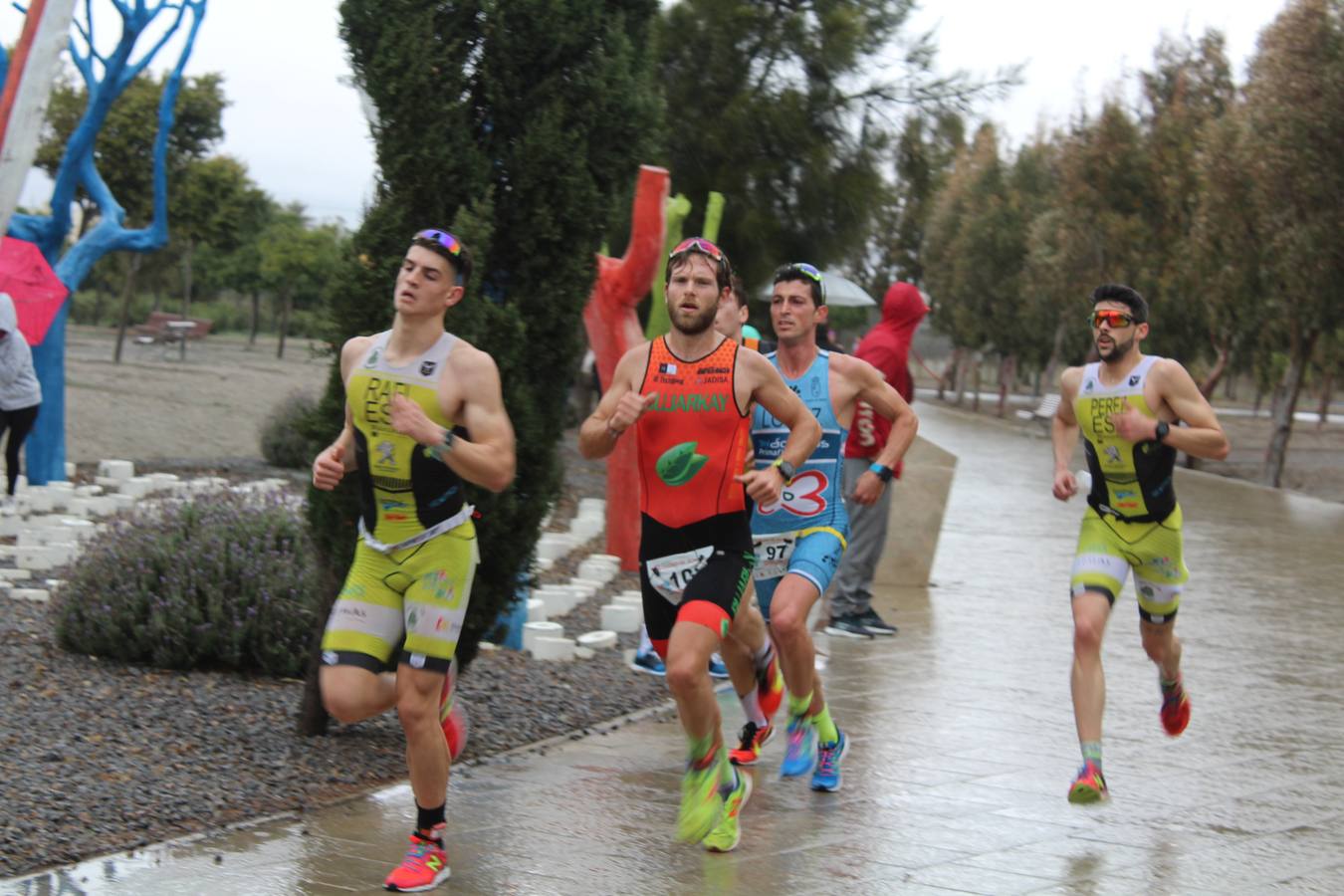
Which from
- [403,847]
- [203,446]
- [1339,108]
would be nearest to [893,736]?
[403,847]

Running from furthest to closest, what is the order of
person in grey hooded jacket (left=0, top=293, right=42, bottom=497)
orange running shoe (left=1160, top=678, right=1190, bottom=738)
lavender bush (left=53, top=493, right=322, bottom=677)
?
person in grey hooded jacket (left=0, top=293, right=42, bottom=497)
lavender bush (left=53, top=493, right=322, bottom=677)
orange running shoe (left=1160, top=678, right=1190, bottom=738)

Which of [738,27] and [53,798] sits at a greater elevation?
[738,27]

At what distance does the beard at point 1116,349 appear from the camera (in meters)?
6.87

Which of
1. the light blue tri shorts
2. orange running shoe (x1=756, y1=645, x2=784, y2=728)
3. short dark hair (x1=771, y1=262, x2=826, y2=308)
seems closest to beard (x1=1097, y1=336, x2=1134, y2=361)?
short dark hair (x1=771, y1=262, x2=826, y2=308)

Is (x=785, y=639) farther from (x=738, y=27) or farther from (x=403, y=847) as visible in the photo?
(x=738, y=27)

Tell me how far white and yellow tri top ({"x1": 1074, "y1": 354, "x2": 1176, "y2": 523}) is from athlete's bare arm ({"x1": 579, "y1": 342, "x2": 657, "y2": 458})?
2034mm

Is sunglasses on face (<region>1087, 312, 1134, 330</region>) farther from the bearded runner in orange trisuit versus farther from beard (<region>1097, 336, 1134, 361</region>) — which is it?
the bearded runner in orange trisuit

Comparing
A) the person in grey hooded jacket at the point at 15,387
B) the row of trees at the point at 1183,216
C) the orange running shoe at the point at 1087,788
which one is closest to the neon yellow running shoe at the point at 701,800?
the orange running shoe at the point at 1087,788

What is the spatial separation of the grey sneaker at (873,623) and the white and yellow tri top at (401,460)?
5884 millimetres

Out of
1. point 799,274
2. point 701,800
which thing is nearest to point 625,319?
point 799,274

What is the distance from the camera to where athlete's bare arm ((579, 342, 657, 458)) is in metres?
5.52

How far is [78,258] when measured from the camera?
16625 millimetres

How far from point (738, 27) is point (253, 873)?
2419cm

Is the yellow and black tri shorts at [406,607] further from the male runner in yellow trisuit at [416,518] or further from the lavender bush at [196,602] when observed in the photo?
the lavender bush at [196,602]
